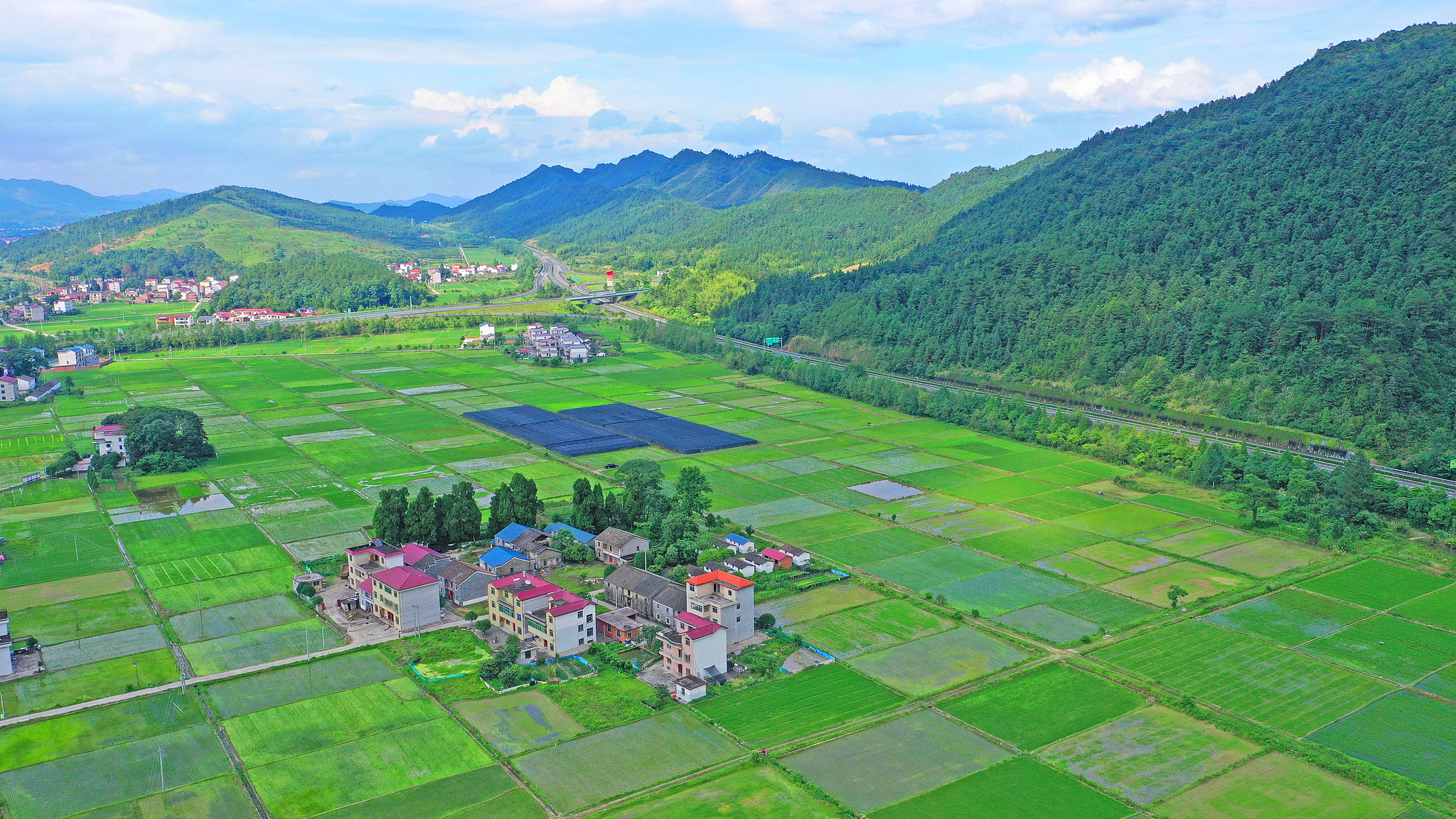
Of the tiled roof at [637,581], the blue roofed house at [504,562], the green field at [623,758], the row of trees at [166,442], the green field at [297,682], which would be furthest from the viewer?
the row of trees at [166,442]

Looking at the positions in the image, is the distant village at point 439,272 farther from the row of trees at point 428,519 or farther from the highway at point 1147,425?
the row of trees at point 428,519

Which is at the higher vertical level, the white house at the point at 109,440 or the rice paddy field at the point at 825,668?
the white house at the point at 109,440

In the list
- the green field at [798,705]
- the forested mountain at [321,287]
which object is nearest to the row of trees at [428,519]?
the green field at [798,705]

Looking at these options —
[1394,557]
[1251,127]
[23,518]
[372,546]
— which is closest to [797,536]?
[372,546]

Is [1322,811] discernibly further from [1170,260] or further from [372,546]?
[1170,260]

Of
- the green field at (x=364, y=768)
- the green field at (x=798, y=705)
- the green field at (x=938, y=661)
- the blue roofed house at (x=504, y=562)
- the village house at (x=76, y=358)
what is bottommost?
the green field at (x=364, y=768)

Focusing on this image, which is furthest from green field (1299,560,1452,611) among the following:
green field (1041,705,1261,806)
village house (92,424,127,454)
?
village house (92,424,127,454)
